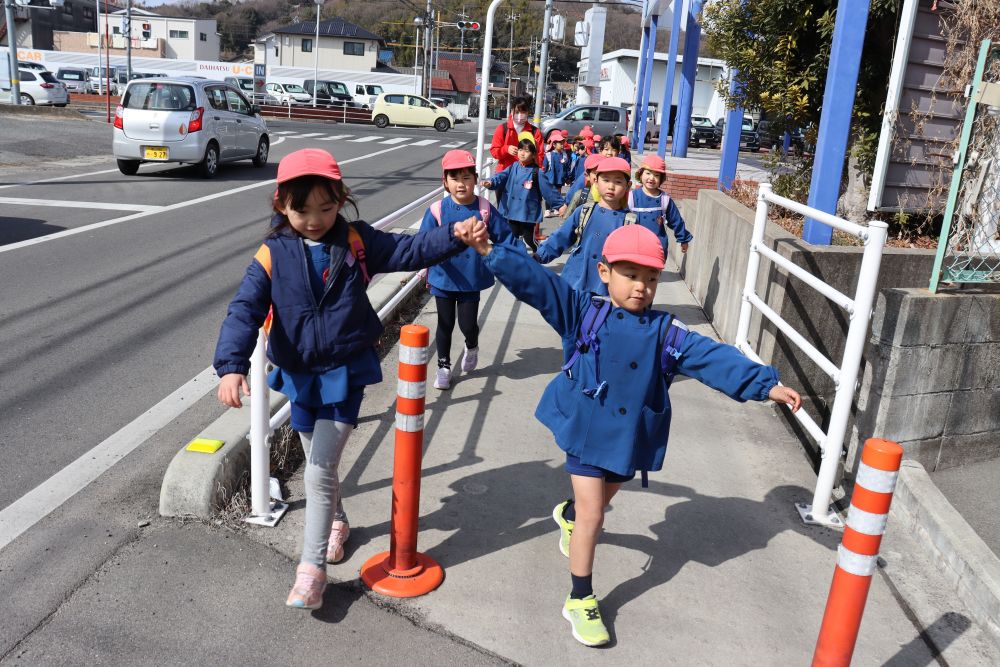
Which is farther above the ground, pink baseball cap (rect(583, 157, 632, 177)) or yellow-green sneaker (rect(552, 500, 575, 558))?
pink baseball cap (rect(583, 157, 632, 177))

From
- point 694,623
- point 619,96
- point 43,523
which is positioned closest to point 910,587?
point 694,623

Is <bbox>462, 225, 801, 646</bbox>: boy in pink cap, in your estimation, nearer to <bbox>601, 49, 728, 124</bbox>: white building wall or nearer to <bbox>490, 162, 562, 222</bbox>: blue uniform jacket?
<bbox>490, 162, 562, 222</bbox>: blue uniform jacket

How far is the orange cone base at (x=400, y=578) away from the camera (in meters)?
3.20

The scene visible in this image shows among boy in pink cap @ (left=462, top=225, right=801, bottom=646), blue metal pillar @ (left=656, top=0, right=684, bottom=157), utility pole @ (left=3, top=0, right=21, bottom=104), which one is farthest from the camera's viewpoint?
utility pole @ (left=3, top=0, right=21, bottom=104)

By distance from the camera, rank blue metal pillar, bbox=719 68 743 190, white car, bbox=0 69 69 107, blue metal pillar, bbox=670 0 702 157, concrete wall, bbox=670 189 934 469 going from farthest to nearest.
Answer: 1. white car, bbox=0 69 69 107
2. blue metal pillar, bbox=670 0 702 157
3. blue metal pillar, bbox=719 68 743 190
4. concrete wall, bbox=670 189 934 469

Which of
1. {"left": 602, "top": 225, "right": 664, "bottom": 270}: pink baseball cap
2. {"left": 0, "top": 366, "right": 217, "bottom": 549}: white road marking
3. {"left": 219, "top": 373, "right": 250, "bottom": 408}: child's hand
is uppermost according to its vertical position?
{"left": 602, "top": 225, "right": 664, "bottom": 270}: pink baseball cap

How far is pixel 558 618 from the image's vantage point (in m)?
3.14

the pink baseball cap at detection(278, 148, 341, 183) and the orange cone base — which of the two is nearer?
the pink baseball cap at detection(278, 148, 341, 183)

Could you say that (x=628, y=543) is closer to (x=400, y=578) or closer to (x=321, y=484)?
(x=400, y=578)

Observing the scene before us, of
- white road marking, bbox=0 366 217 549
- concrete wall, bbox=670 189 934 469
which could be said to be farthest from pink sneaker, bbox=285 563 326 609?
concrete wall, bbox=670 189 934 469

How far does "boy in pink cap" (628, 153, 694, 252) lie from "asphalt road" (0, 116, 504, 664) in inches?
134

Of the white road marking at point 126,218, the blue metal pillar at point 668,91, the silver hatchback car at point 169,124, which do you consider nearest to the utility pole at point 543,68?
the blue metal pillar at point 668,91

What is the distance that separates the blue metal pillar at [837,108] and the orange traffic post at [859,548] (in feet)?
11.5

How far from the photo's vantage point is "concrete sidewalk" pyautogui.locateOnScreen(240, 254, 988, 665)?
10.1 ft
